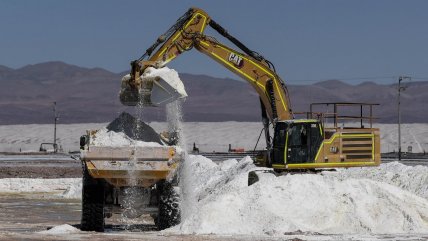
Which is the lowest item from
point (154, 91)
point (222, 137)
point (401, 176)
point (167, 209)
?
point (167, 209)

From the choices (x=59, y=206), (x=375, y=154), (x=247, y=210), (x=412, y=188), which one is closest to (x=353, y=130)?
(x=375, y=154)

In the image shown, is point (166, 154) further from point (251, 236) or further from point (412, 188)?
point (412, 188)

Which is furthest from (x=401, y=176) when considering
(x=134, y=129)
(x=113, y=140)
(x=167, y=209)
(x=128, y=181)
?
(x=113, y=140)

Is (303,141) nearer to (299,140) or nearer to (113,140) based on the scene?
(299,140)

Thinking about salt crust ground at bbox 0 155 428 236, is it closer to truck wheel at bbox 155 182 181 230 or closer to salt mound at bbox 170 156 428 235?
salt mound at bbox 170 156 428 235

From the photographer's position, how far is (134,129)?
24.8m

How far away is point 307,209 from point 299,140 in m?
4.00

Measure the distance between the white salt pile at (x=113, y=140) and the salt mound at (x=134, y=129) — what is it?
168 mm

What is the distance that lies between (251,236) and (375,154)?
25.0 feet

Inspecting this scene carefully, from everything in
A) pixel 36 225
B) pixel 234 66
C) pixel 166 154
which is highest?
pixel 234 66

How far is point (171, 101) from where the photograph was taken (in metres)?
25.7

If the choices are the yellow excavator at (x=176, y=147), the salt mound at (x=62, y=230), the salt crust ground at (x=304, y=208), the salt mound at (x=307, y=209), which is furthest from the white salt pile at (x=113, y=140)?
the salt mound at (x=62, y=230)

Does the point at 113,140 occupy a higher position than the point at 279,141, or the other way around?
the point at 279,141

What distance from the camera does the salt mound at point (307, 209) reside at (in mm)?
24156
